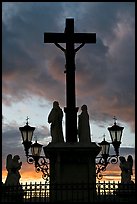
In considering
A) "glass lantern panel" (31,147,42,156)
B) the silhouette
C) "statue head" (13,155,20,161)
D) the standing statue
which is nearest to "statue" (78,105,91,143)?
the standing statue

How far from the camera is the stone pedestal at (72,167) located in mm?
17047

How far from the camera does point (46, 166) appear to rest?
17469mm

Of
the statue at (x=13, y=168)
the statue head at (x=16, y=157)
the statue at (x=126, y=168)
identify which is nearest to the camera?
the statue at (x=13, y=168)

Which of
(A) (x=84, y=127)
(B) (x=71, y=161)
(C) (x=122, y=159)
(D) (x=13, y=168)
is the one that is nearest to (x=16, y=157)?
(D) (x=13, y=168)

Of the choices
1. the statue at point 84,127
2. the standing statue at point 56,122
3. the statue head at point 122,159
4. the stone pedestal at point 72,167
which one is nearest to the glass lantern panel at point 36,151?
the stone pedestal at point 72,167

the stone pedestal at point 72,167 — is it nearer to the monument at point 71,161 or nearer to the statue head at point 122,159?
the monument at point 71,161

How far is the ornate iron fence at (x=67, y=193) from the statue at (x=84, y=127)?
1.68 meters

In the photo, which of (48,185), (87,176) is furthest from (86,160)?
(48,185)

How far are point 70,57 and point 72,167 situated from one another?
4070mm

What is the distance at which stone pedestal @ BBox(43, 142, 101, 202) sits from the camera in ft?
55.9

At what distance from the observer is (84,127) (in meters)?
18.3

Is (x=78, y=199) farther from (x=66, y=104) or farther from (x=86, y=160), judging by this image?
(x=66, y=104)

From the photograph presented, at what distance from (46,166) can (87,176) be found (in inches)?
53.8

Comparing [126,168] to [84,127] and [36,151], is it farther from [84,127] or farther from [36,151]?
[36,151]
